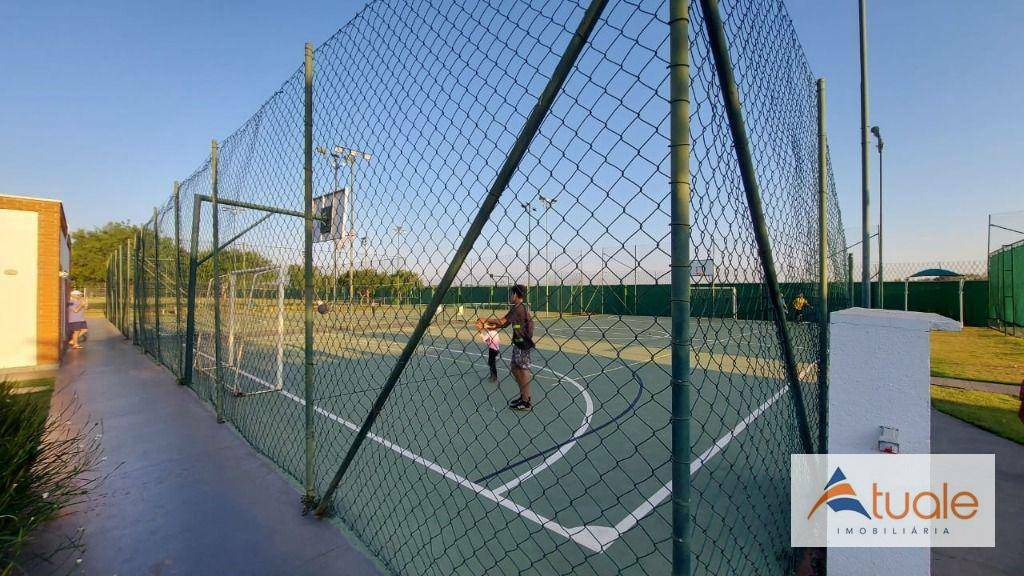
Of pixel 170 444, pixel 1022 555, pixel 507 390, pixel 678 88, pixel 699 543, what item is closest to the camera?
pixel 678 88

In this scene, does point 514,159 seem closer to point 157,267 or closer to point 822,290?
point 822,290

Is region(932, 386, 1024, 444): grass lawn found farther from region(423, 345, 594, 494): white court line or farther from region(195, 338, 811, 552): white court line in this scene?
region(423, 345, 594, 494): white court line

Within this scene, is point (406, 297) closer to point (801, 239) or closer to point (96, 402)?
point (801, 239)

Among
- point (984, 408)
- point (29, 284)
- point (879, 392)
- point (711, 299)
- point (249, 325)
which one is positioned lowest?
point (984, 408)

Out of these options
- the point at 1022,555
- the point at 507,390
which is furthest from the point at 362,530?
the point at 507,390

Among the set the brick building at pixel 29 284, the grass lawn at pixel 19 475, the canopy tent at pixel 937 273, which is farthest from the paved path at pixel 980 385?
the canopy tent at pixel 937 273

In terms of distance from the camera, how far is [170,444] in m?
4.18

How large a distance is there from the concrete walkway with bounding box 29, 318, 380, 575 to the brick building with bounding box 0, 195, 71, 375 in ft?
19.7

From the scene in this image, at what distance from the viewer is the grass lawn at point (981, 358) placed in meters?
7.66

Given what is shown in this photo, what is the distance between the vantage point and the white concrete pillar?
1.60 m

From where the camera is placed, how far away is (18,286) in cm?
828

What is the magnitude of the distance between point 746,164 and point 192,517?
3752 millimetres

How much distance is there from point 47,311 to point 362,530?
409 inches

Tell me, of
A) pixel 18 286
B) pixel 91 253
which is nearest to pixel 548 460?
pixel 18 286
